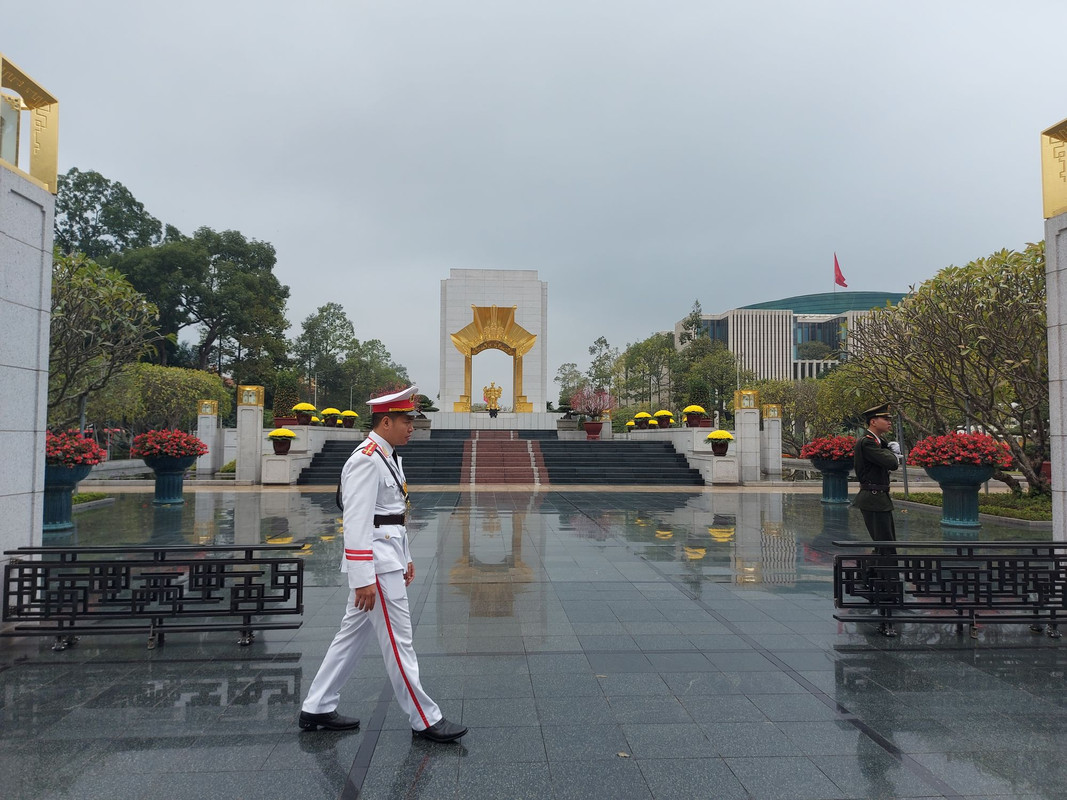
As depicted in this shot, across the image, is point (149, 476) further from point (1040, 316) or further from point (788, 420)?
point (788, 420)

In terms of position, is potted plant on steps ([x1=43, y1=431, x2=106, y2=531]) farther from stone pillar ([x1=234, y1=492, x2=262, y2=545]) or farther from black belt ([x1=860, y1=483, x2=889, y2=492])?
black belt ([x1=860, y1=483, x2=889, y2=492])

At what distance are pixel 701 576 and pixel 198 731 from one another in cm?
477

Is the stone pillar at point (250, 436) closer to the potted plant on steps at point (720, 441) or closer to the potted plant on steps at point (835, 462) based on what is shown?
the potted plant on steps at point (720, 441)

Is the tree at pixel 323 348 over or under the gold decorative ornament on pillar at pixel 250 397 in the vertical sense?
over

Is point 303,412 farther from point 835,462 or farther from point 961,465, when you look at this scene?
point 961,465

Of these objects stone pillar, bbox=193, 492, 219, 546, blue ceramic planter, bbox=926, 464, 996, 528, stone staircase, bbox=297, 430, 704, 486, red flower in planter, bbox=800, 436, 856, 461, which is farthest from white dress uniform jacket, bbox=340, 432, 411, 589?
stone staircase, bbox=297, 430, 704, 486

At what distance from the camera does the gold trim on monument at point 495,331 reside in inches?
1277

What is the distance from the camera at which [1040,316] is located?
12016mm

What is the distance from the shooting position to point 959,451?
10.4 metres

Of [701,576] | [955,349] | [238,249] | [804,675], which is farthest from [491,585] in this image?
[238,249]

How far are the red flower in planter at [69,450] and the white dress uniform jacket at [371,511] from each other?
8788 millimetres

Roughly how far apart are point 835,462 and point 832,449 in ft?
0.95

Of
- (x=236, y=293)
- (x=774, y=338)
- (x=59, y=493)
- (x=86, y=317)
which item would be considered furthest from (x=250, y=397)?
(x=774, y=338)

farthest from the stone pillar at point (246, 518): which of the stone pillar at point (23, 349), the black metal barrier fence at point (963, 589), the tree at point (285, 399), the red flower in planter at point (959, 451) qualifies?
the red flower in planter at point (959, 451)
